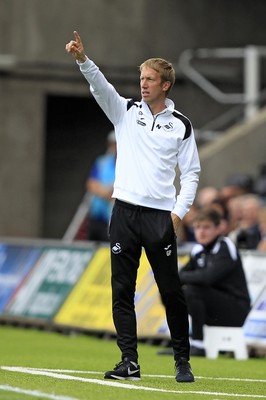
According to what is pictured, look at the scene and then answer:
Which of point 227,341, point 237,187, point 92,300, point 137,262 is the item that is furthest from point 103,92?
point 237,187

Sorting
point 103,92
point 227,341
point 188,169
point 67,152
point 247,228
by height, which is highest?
point 67,152

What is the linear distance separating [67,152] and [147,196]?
54.8ft

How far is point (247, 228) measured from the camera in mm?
16250

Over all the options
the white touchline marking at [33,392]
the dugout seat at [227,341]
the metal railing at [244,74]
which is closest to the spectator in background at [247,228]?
the dugout seat at [227,341]

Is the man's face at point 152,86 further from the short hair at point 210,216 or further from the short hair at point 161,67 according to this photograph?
the short hair at point 210,216

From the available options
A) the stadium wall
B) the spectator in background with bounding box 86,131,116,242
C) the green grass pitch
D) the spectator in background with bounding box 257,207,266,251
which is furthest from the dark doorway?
the green grass pitch

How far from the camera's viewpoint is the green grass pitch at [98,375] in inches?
340

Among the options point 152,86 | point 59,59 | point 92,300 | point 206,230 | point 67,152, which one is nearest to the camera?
point 152,86

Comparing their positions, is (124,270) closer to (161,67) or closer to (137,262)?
(137,262)

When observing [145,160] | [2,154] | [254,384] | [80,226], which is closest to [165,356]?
[254,384]

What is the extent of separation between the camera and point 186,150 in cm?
973

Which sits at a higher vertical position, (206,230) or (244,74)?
(244,74)

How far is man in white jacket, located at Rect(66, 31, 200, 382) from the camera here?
31.5ft

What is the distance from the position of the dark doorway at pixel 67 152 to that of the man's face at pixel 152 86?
16304 mm
